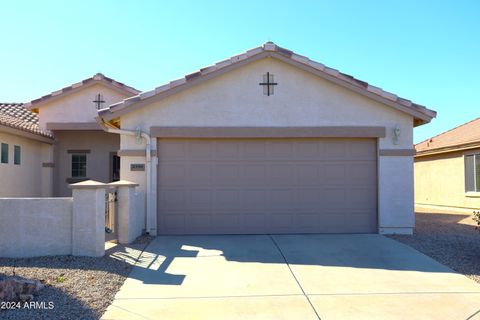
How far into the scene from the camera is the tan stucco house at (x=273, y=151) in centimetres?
1053

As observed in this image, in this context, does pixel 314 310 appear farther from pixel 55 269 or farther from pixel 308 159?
pixel 308 159

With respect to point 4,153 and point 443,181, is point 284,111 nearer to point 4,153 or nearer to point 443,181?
point 4,153

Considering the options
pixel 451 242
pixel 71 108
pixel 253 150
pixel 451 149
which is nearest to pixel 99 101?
pixel 71 108

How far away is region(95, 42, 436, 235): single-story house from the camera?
10.5 m

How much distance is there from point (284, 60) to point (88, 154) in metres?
9.18

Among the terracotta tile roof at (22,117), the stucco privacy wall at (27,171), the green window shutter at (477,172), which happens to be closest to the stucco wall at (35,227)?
the stucco privacy wall at (27,171)

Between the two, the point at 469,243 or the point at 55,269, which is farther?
the point at 469,243

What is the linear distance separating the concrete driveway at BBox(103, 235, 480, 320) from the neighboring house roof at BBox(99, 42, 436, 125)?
3.42 metres

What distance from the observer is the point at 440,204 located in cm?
1927

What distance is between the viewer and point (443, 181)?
18.9 meters

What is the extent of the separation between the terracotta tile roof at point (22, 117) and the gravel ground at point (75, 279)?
7.39 metres

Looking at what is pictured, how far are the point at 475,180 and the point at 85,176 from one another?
15.1 metres

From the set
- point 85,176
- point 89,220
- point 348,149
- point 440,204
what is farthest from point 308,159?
point 440,204

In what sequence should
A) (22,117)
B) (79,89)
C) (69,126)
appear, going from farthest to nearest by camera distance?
(22,117) → (79,89) → (69,126)
